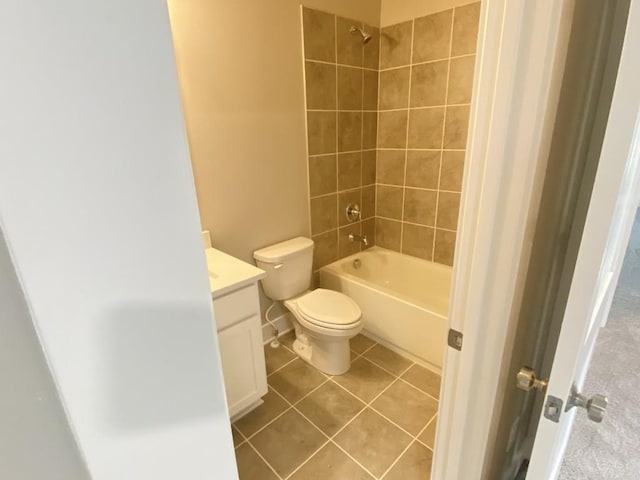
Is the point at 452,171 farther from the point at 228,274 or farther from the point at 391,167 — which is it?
the point at 228,274

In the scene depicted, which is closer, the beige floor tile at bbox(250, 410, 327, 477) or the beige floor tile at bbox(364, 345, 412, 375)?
the beige floor tile at bbox(250, 410, 327, 477)

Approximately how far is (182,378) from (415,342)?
6.28ft

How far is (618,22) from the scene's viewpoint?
0.77 metres

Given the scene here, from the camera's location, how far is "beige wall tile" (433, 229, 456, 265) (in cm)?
247

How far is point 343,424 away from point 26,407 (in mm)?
1609

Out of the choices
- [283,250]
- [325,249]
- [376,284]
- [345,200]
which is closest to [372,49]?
[345,200]

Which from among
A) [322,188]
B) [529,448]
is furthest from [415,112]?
[529,448]

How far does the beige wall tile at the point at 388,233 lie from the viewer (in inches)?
110

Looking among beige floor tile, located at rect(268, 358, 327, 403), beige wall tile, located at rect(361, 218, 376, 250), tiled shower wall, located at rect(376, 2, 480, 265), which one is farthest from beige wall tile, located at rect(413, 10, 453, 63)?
beige floor tile, located at rect(268, 358, 327, 403)

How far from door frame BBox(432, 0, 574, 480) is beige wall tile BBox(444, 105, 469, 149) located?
1.60m

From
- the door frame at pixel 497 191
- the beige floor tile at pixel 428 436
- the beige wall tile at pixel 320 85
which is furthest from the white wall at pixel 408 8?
the beige floor tile at pixel 428 436

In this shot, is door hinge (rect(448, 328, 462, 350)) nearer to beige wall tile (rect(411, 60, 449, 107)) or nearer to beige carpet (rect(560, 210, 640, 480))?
beige carpet (rect(560, 210, 640, 480))

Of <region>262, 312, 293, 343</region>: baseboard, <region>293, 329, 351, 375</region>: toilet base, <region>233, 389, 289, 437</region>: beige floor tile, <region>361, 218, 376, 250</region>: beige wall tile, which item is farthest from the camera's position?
<region>361, 218, 376, 250</region>: beige wall tile

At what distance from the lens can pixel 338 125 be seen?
2354 millimetres
